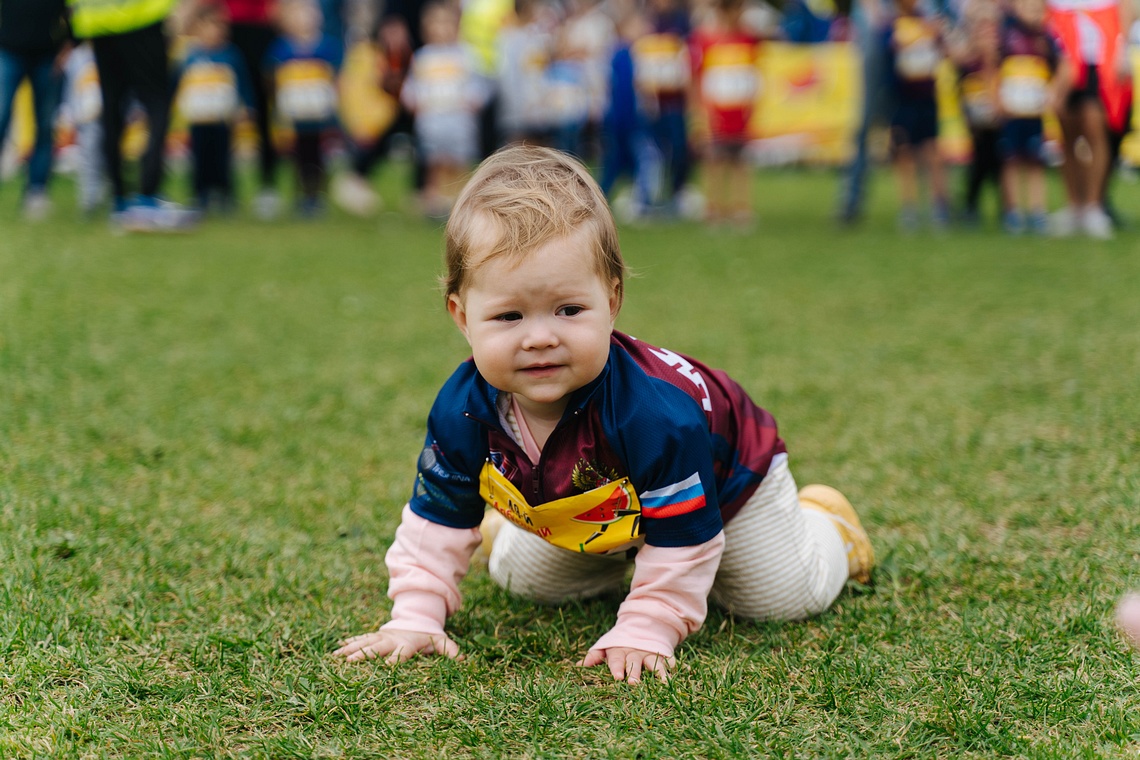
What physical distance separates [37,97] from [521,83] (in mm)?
4039

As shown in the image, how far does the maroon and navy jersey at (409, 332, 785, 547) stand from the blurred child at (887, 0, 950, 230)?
6675 millimetres

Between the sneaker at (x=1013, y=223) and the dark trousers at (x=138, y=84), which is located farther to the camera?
the sneaker at (x=1013, y=223)

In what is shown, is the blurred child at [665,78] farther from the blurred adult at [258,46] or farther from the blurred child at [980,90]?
the blurred adult at [258,46]

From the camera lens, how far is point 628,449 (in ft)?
6.38

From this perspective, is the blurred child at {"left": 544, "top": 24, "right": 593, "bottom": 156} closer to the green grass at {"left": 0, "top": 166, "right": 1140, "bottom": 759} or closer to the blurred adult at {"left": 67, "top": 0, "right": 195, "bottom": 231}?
the blurred adult at {"left": 67, "top": 0, "right": 195, "bottom": 231}

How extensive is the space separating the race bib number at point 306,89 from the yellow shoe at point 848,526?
7642 mm

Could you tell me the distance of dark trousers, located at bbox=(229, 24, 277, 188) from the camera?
9.19 m

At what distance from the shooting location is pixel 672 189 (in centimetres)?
1028

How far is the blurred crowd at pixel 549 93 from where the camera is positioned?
7125 mm

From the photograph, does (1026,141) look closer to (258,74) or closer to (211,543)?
(258,74)

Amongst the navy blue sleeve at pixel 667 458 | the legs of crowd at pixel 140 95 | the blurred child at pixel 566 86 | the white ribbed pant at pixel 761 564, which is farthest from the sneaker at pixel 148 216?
the navy blue sleeve at pixel 667 458

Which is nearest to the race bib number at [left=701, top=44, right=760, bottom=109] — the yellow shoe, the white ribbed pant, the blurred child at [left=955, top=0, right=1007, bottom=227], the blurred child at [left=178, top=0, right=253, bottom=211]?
the blurred child at [left=955, top=0, right=1007, bottom=227]

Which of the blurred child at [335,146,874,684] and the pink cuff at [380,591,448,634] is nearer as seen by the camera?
the blurred child at [335,146,874,684]

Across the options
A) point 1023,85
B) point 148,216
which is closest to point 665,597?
point 148,216
